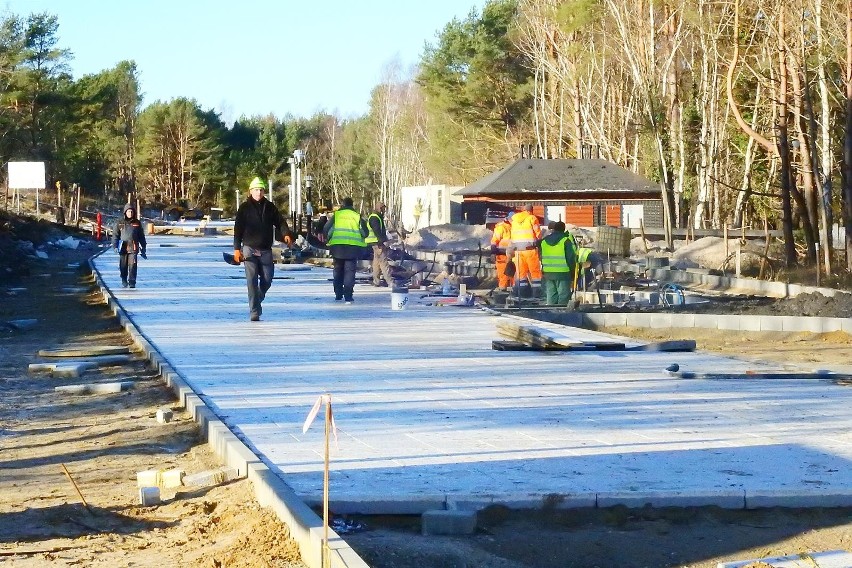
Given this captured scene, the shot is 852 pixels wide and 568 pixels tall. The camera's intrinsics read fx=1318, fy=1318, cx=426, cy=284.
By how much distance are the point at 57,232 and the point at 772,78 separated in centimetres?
3098

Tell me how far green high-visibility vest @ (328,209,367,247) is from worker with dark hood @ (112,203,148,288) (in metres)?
4.76

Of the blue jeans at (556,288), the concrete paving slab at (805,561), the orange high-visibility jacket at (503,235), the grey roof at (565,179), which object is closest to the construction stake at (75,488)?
the concrete paving slab at (805,561)

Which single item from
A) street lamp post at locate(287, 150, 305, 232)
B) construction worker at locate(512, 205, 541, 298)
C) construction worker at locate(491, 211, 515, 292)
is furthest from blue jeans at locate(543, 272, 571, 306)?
street lamp post at locate(287, 150, 305, 232)

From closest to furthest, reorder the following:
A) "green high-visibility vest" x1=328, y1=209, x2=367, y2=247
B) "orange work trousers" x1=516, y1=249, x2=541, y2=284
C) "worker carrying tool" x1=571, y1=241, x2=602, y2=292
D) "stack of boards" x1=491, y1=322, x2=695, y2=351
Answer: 1. "stack of boards" x1=491, y1=322, x2=695, y2=351
2. "green high-visibility vest" x1=328, y1=209, x2=367, y2=247
3. "worker carrying tool" x1=571, y1=241, x2=602, y2=292
4. "orange work trousers" x1=516, y1=249, x2=541, y2=284

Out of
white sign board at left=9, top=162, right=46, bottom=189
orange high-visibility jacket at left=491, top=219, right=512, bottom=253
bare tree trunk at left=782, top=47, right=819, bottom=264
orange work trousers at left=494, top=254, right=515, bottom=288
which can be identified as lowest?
orange work trousers at left=494, top=254, right=515, bottom=288

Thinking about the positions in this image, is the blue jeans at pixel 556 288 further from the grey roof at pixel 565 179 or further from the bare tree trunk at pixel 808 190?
the grey roof at pixel 565 179

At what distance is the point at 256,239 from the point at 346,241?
3123 mm

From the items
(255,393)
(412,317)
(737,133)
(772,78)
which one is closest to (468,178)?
(737,133)

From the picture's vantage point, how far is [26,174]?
6006cm

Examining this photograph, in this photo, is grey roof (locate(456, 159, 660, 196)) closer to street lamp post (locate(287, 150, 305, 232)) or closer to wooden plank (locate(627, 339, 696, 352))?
street lamp post (locate(287, 150, 305, 232))

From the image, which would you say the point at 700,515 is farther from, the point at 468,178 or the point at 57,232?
the point at 468,178

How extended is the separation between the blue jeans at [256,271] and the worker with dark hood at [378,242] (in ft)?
14.3

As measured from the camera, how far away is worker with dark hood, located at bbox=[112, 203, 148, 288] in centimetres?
2303

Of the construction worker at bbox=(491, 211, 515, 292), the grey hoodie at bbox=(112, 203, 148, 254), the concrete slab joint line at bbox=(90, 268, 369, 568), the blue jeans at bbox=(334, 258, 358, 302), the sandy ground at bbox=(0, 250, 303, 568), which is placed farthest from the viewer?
the grey hoodie at bbox=(112, 203, 148, 254)
